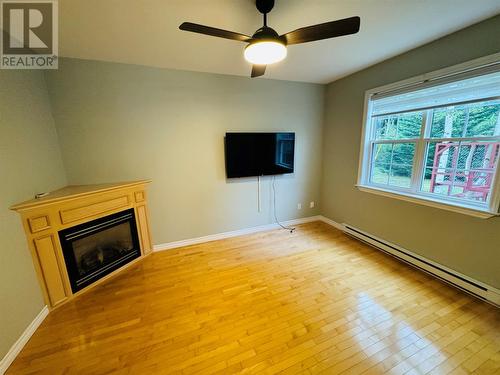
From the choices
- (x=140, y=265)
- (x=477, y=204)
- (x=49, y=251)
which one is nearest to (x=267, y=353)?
(x=140, y=265)

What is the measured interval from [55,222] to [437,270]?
4.05m

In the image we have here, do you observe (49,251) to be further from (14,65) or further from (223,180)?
(223,180)

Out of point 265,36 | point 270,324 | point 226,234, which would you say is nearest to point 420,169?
point 265,36

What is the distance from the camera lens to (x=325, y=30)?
1310 millimetres

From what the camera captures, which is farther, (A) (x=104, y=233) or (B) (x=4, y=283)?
(A) (x=104, y=233)

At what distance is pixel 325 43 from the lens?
2051 mm

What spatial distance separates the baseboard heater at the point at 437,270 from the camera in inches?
73.2

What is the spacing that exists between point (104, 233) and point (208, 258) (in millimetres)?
1298

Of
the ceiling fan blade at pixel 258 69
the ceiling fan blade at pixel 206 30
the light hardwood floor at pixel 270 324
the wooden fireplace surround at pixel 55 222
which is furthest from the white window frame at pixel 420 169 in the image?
the wooden fireplace surround at pixel 55 222

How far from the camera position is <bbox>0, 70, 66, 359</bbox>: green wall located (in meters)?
1.50

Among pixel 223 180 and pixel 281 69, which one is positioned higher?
pixel 281 69

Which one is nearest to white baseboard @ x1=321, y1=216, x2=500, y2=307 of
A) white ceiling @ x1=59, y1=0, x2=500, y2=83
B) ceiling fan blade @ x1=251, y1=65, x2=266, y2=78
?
white ceiling @ x1=59, y1=0, x2=500, y2=83

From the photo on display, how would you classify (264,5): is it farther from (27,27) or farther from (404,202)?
(404,202)

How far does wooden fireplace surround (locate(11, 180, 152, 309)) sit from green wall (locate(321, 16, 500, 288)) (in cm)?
336
